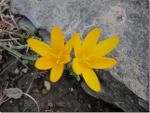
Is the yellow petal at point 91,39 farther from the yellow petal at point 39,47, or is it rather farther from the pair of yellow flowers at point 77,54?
the yellow petal at point 39,47

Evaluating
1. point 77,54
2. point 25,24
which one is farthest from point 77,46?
point 25,24

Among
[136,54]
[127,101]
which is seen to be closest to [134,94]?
[127,101]

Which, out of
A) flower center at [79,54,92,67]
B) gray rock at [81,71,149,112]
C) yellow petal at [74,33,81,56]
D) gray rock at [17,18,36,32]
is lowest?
gray rock at [81,71,149,112]

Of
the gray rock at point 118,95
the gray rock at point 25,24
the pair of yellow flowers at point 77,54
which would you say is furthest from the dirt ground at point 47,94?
the pair of yellow flowers at point 77,54

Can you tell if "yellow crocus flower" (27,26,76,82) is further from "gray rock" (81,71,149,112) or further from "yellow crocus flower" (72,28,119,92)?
"gray rock" (81,71,149,112)

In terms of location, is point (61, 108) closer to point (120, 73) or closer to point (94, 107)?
point (94, 107)

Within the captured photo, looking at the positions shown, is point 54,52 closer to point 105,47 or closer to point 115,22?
point 105,47

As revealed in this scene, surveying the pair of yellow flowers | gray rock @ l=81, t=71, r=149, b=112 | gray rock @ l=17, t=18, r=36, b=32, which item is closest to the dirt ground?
gray rock @ l=81, t=71, r=149, b=112
